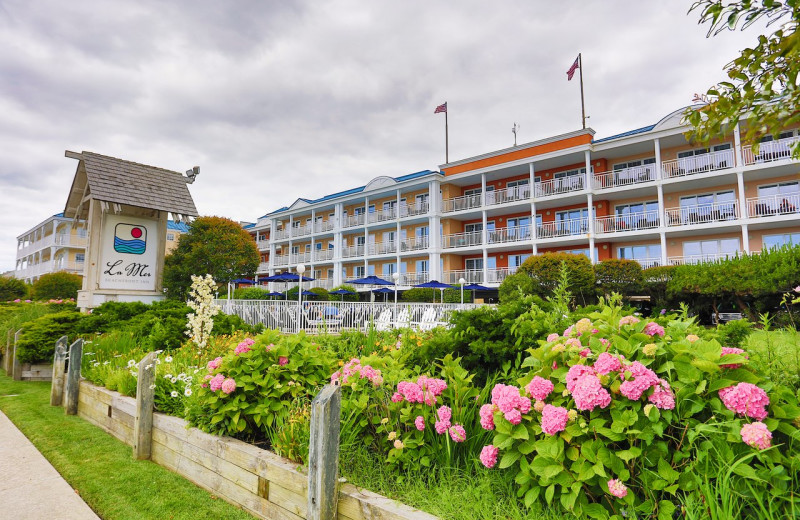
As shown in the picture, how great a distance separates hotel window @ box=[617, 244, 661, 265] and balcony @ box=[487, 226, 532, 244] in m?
5.49

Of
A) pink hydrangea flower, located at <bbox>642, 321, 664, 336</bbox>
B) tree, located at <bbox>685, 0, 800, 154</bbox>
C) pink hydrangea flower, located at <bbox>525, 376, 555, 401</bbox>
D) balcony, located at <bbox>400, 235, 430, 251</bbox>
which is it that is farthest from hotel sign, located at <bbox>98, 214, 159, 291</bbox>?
balcony, located at <bbox>400, 235, 430, 251</bbox>

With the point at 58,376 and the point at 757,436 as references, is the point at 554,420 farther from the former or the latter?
the point at 58,376

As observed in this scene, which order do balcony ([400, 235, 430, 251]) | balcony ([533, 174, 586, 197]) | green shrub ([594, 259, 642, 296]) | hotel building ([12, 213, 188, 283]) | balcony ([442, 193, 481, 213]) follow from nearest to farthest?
green shrub ([594, 259, 642, 296]), balcony ([533, 174, 586, 197]), balcony ([442, 193, 481, 213]), balcony ([400, 235, 430, 251]), hotel building ([12, 213, 188, 283])

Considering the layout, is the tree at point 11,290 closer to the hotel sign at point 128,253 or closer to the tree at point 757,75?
the hotel sign at point 128,253

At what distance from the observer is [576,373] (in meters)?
2.09

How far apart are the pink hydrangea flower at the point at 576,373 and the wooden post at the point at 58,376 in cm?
781

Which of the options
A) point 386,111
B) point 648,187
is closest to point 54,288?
point 386,111

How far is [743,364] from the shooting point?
2029 millimetres

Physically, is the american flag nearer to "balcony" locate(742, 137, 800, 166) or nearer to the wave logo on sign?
"balcony" locate(742, 137, 800, 166)

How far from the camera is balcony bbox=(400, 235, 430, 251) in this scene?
31048mm

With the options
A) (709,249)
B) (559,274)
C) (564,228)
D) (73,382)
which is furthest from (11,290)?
(709,249)

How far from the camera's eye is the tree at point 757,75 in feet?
7.69

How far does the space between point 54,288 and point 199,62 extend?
3143 cm

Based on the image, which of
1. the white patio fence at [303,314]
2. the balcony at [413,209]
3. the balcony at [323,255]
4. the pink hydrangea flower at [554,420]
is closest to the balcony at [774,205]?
the white patio fence at [303,314]
